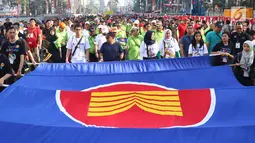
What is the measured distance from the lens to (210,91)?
600cm

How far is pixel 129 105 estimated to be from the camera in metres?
5.76

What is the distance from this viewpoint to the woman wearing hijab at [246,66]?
882 centimetres

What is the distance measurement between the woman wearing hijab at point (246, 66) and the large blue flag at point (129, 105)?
1257 mm

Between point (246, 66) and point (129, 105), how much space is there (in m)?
4.07

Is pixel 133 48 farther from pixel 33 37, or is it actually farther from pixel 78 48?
pixel 33 37

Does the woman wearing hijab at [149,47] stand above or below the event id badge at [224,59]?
above

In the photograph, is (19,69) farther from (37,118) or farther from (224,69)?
(224,69)

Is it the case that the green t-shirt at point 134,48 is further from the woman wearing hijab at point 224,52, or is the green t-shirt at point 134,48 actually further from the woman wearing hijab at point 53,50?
the woman wearing hijab at point 53,50

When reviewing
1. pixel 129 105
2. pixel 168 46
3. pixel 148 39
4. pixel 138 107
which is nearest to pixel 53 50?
pixel 148 39

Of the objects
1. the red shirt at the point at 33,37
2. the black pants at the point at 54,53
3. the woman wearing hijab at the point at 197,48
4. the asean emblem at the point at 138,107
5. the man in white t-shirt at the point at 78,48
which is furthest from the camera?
the red shirt at the point at 33,37

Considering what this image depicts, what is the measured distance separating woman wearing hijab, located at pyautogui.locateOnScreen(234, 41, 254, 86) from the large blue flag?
1.26 meters

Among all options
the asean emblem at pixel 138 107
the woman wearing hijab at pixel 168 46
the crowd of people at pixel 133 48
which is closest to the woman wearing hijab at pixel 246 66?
the crowd of people at pixel 133 48

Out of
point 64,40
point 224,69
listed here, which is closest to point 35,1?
point 64,40

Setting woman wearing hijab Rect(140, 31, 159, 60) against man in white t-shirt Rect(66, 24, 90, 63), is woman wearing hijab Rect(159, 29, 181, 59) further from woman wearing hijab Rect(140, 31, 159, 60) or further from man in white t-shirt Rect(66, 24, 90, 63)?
man in white t-shirt Rect(66, 24, 90, 63)
